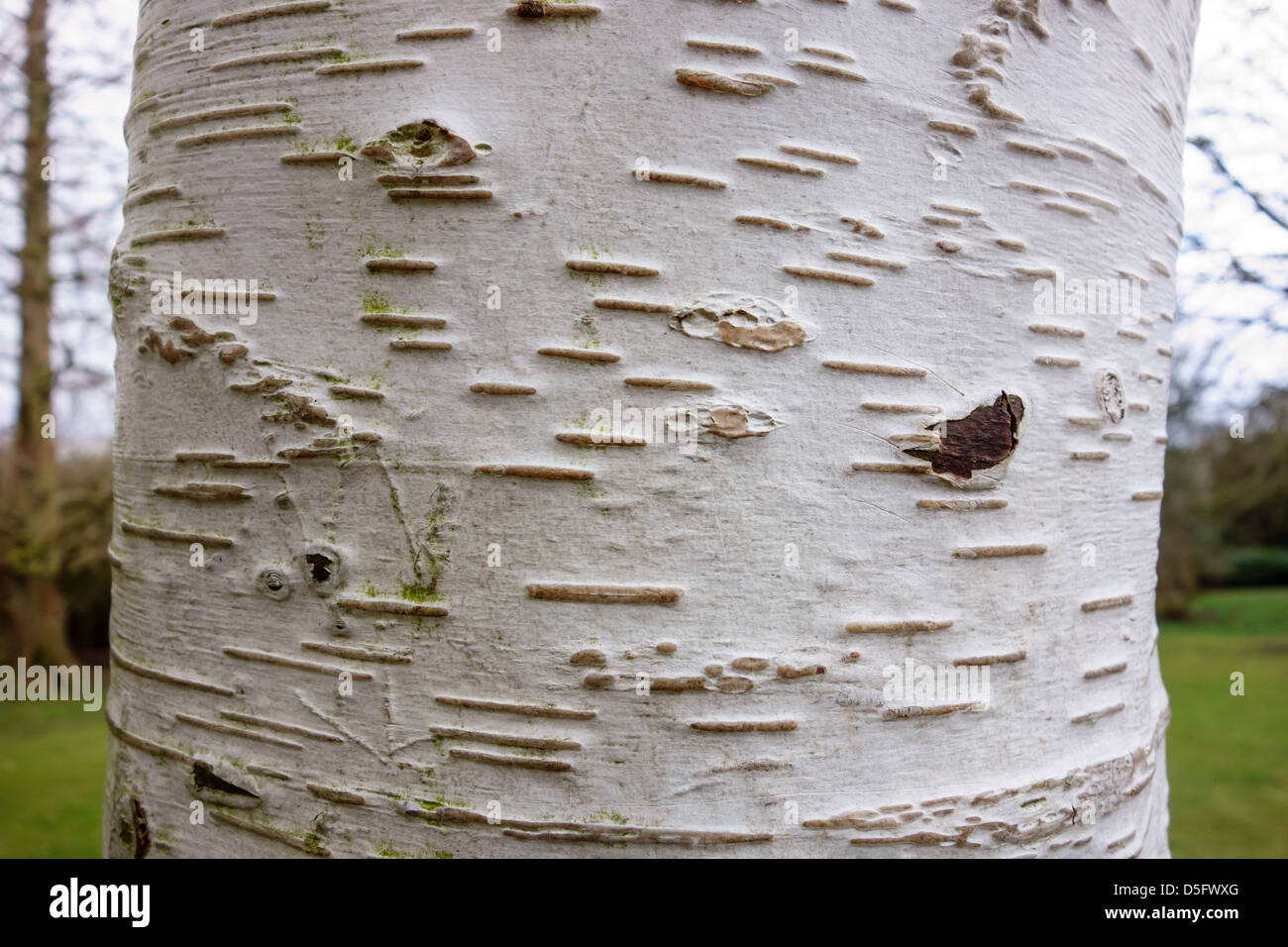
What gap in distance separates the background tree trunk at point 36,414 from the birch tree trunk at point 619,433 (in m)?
7.31

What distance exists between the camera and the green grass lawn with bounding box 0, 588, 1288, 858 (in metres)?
6.57

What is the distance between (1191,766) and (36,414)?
13.4 metres

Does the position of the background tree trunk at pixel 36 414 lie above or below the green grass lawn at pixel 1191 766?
above

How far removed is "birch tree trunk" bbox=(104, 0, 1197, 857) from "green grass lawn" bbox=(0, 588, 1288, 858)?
6.34 meters

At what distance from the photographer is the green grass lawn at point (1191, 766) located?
657cm

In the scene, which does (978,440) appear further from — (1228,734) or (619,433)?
(1228,734)

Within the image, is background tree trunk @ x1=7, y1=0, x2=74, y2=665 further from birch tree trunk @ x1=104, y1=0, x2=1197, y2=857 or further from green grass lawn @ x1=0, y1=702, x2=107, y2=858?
birch tree trunk @ x1=104, y1=0, x2=1197, y2=857

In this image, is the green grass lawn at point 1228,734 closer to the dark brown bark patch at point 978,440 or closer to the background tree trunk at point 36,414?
the dark brown bark patch at point 978,440

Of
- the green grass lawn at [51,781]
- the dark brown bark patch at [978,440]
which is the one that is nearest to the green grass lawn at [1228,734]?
the dark brown bark patch at [978,440]

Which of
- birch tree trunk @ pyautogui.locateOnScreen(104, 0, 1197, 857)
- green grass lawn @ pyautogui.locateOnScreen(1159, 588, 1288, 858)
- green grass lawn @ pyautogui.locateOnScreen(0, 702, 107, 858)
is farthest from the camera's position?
green grass lawn @ pyautogui.locateOnScreen(1159, 588, 1288, 858)

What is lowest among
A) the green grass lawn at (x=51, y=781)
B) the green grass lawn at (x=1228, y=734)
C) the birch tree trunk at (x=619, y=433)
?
the green grass lawn at (x=1228, y=734)

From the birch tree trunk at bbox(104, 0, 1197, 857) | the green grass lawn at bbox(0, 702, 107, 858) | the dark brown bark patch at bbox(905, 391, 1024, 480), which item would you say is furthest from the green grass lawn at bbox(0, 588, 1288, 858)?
the dark brown bark patch at bbox(905, 391, 1024, 480)

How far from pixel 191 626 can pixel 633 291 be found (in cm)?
86
